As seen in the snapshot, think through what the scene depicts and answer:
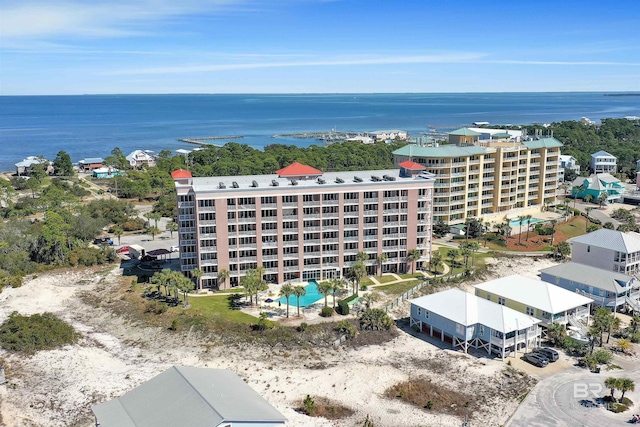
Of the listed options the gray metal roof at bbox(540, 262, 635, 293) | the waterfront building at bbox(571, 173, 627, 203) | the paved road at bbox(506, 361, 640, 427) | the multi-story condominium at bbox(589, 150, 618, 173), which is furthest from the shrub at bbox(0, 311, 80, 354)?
the multi-story condominium at bbox(589, 150, 618, 173)

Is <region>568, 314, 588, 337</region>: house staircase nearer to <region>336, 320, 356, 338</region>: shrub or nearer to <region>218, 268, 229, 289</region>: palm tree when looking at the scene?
<region>336, 320, 356, 338</region>: shrub

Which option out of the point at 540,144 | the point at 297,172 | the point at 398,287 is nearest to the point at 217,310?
the point at 297,172

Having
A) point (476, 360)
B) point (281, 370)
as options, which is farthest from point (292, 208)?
point (476, 360)

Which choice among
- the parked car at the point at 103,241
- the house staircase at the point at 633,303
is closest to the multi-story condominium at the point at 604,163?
the house staircase at the point at 633,303

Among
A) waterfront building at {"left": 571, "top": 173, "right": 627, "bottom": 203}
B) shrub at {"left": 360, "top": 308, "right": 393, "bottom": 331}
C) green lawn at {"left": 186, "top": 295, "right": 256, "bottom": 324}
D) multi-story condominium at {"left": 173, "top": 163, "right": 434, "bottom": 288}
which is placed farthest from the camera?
waterfront building at {"left": 571, "top": 173, "right": 627, "bottom": 203}

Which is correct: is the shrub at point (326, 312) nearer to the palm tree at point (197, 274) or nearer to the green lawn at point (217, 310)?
the green lawn at point (217, 310)

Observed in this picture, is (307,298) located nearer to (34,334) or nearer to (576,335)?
(34,334)
